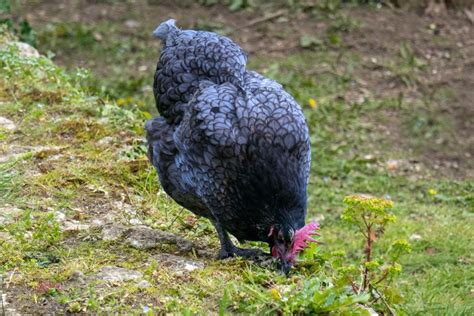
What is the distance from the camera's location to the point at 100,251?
4.50 meters

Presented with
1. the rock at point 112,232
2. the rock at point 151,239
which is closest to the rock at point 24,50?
the rock at point 112,232

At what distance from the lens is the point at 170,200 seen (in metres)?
5.44

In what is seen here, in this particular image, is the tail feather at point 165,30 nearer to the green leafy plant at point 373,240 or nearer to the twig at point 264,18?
the green leafy plant at point 373,240

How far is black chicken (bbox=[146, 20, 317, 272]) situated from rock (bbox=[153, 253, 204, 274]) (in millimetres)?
207

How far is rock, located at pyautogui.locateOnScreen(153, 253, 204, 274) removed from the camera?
14.3 ft

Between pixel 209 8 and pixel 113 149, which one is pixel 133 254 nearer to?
pixel 113 149

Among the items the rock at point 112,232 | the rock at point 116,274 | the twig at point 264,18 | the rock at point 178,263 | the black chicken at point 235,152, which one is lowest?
the twig at point 264,18

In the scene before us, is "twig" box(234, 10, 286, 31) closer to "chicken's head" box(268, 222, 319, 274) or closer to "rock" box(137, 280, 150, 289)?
"chicken's head" box(268, 222, 319, 274)

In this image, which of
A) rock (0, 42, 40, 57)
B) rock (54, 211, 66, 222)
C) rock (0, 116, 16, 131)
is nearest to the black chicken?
rock (54, 211, 66, 222)

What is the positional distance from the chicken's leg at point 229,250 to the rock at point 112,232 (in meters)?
0.53

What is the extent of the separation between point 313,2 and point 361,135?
8.92ft

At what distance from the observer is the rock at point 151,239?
462cm

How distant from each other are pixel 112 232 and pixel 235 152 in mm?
996

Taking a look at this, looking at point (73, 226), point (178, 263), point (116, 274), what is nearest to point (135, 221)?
point (73, 226)
